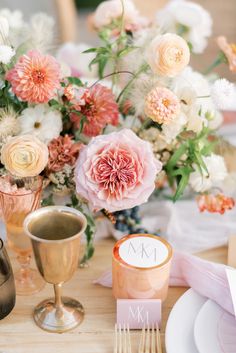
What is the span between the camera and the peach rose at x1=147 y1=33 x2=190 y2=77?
93cm

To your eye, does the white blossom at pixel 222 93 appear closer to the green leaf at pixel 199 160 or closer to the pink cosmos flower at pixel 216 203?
the green leaf at pixel 199 160

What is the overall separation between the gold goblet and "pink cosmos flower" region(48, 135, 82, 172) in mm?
146

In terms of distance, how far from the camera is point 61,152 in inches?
38.8

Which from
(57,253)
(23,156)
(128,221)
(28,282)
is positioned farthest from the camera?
(128,221)

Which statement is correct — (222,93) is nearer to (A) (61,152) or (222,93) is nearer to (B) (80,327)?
(A) (61,152)

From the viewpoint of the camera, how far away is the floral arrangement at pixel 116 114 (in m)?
0.91

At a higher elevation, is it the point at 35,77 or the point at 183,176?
the point at 35,77

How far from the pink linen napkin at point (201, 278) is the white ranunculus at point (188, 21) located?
486 millimetres

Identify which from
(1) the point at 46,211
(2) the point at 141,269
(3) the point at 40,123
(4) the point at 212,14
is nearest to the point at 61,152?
(3) the point at 40,123

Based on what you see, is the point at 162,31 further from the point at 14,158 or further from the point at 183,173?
the point at 14,158

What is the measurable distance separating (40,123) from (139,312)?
37cm

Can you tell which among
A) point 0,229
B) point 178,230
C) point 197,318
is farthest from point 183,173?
point 0,229

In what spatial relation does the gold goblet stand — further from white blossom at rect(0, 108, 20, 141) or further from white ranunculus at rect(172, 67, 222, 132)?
white ranunculus at rect(172, 67, 222, 132)

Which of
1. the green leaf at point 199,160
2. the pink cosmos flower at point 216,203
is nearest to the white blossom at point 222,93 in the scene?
the green leaf at point 199,160
